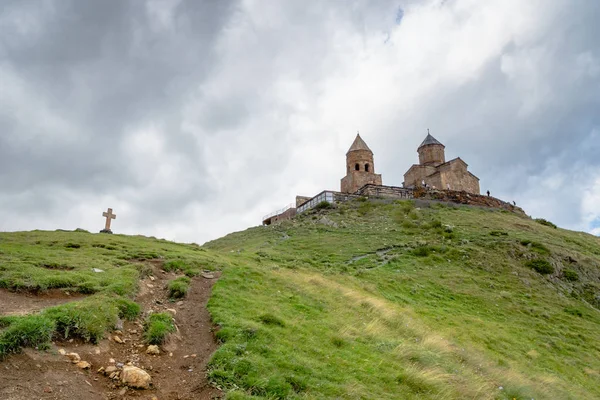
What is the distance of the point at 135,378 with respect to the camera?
7488 mm

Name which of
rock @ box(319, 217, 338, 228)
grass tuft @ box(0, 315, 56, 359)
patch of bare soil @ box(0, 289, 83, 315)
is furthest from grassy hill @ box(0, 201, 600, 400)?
rock @ box(319, 217, 338, 228)

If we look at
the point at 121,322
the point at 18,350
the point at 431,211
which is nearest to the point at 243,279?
the point at 121,322

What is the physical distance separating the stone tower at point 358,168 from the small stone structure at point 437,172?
20.0 feet

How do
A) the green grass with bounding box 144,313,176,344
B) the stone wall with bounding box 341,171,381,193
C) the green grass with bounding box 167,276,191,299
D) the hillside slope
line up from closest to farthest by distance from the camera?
the hillside slope, the green grass with bounding box 144,313,176,344, the green grass with bounding box 167,276,191,299, the stone wall with bounding box 341,171,381,193

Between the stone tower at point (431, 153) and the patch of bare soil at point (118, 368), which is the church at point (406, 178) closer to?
the stone tower at point (431, 153)

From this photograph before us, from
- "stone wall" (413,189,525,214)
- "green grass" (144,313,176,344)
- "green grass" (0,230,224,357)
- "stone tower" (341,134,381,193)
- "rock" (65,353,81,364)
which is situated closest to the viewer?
"rock" (65,353,81,364)

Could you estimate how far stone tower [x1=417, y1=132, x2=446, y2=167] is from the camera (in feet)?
198

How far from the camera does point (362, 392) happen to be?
822 centimetres

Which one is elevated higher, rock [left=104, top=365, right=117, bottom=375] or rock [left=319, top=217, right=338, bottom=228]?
rock [left=319, top=217, right=338, bottom=228]

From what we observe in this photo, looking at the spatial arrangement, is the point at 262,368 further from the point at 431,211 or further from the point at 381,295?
the point at 431,211

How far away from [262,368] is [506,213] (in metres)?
49.2

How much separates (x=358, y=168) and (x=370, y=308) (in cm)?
4320

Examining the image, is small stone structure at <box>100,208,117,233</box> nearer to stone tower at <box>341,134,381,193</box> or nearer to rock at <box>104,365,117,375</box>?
rock at <box>104,365,117,375</box>

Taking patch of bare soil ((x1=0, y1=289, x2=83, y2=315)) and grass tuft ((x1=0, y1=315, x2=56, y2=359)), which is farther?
patch of bare soil ((x1=0, y1=289, x2=83, y2=315))
